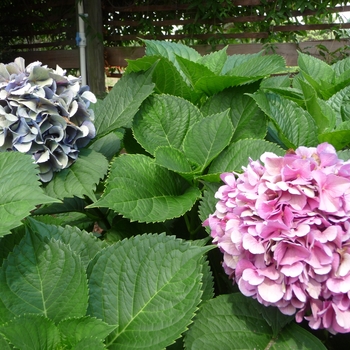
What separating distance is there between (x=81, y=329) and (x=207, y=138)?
1.33 feet

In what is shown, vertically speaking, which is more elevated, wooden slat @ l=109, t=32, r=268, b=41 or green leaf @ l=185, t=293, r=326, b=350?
green leaf @ l=185, t=293, r=326, b=350

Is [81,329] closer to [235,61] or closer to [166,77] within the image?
[166,77]

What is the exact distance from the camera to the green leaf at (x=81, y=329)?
→ 51 centimetres

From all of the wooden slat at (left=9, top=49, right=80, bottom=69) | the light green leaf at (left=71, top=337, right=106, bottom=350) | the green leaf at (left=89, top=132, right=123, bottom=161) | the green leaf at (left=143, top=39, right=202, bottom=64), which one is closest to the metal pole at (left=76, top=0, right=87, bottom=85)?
the wooden slat at (left=9, top=49, right=80, bottom=69)

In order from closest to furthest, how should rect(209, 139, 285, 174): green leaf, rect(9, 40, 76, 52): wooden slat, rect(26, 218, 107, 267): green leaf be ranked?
rect(26, 218, 107, 267): green leaf, rect(209, 139, 285, 174): green leaf, rect(9, 40, 76, 52): wooden slat

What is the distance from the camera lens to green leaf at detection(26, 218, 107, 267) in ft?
2.06

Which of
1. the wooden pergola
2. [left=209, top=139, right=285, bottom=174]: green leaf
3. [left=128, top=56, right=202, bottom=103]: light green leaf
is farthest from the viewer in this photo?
the wooden pergola

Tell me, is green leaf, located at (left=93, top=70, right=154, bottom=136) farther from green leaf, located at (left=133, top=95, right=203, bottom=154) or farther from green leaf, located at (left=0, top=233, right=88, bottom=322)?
green leaf, located at (left=0, top=233, right=88, bottom=322)

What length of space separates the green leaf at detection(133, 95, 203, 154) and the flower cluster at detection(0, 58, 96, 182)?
0.10m

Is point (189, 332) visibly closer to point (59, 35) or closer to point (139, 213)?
point (139, 213)

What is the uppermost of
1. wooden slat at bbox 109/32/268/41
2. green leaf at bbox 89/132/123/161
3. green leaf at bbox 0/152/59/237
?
green leaf at bbox 0/152/59/237

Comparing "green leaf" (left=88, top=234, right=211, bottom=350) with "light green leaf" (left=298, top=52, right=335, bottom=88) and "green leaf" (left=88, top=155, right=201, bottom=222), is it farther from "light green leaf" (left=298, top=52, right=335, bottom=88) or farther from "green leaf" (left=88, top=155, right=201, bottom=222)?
"light green leaf" (left=298, top=52, right=335, bottom=88)

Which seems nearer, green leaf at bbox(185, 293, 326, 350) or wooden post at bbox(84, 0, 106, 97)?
green leaf at bbox(185, 293, 326, 350)

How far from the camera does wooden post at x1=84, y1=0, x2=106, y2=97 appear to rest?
4.59 metres
